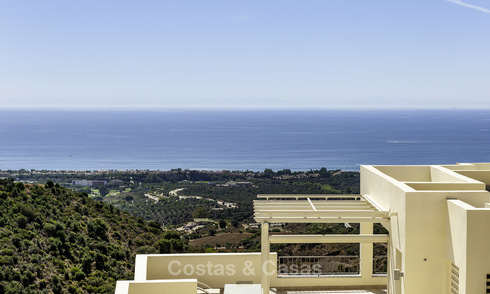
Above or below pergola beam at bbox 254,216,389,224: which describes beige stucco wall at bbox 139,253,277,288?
below

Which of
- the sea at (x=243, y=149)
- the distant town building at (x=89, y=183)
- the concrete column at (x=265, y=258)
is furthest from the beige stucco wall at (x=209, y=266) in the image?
the sea at (x=243, y=149)

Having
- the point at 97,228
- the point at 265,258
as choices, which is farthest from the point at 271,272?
the point at 97,228

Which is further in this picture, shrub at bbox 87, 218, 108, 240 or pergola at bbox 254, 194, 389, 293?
shrub at bbox 87, 218, 108, 240

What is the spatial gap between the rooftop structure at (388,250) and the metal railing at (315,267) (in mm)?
21

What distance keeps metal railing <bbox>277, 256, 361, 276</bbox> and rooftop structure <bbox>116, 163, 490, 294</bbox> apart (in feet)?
0.07

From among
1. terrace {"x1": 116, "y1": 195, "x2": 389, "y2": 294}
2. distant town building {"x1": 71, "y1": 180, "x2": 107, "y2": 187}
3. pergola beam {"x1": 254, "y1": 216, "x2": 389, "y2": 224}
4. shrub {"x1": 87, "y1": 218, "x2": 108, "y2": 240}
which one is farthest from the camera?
distant town building {"x1": 71, "y1": 180, "x2": 107, "y2": 187}

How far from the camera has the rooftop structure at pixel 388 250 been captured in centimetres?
791

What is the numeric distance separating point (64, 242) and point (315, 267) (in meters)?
11.5

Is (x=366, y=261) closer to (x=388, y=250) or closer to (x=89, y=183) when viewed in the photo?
(x=388, y=250)

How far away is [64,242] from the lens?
65.2 feet

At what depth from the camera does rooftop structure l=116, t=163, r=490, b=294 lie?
25.9 feet

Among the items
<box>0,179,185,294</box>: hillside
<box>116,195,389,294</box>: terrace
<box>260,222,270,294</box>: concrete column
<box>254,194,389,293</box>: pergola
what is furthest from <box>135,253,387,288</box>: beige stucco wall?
<box>0,179,185,294</box>: hillside

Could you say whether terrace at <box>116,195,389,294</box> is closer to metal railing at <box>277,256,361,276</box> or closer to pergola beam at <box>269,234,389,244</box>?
metal railing at <box>277,256,361,276</box>

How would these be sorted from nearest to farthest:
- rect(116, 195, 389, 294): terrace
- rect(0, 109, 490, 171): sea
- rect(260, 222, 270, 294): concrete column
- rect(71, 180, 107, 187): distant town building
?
1. rect(260, 222, 270, 294): concrete column
2. rect(116, 195, 389, 294): terrace
3. rect(71, 180, 107, 187): distant town building
4. rect(0, 109, 490, 171): sea
